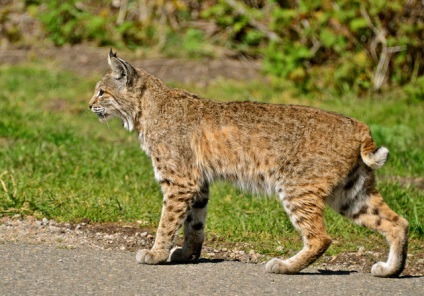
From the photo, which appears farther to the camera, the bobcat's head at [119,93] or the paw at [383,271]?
the bobcat's head at [119,93]

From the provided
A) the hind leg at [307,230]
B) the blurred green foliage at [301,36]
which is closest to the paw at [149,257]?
the hind leg at [307,230]

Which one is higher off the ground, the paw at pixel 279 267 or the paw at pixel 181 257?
the paw at pixel 279 267

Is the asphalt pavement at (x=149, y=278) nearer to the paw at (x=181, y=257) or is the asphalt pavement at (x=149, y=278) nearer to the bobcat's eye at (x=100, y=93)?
the paw at (x=181, y=257)

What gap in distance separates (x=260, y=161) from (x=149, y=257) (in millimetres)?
980

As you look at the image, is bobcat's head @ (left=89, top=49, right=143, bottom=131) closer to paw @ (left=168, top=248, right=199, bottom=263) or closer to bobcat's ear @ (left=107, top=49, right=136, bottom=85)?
bobcat's ear @ (left=107, top=49, right=136, bottom=85)

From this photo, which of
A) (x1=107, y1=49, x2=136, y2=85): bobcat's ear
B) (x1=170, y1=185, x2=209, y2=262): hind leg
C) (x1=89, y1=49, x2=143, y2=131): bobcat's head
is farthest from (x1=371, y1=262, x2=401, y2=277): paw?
(x1=107, y1=49, x2=136, y2=85): bobcat's ear

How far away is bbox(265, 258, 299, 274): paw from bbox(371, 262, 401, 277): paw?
524 mm

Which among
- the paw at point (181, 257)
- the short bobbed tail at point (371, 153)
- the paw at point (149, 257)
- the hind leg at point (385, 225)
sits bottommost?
the paw at point (181, 257)

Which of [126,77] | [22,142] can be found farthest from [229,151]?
[22,142]

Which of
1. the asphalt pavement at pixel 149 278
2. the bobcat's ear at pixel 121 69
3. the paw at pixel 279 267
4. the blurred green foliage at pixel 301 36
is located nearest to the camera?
the asphalt pavement at pixel 149 278

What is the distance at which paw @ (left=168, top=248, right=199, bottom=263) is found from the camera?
19.8 ft

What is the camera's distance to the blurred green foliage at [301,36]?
11352 mm

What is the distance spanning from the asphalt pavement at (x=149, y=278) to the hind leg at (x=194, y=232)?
5.9 inches

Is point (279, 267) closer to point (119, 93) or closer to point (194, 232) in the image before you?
point (194, 232)
